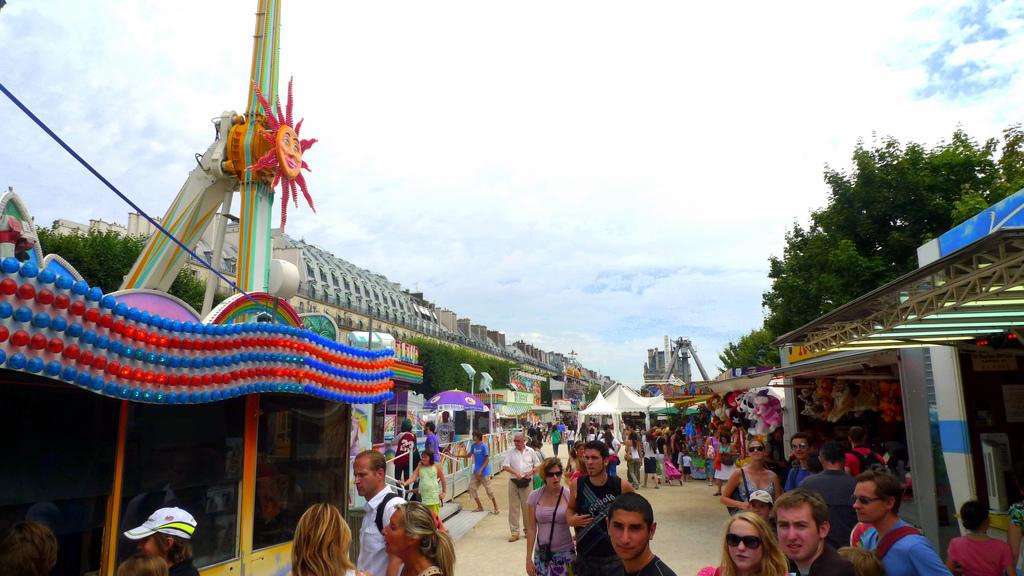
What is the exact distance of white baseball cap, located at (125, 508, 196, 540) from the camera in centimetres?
330

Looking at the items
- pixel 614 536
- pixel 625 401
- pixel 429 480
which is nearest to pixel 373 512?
pixel 614 536

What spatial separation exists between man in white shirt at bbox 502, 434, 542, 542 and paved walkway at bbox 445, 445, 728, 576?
0.37m

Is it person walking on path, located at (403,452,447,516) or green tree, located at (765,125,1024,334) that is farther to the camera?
green tree, located at (765,125,1024,334)

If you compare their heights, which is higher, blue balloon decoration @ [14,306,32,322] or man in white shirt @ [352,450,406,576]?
blue balloon decoration @ [14,306,32,322]

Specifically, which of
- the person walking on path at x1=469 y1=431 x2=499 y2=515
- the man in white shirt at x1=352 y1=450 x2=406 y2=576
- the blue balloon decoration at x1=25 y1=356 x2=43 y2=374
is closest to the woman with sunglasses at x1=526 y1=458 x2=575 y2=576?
the man in white shirt at x1=352 y1=450 x2=406 y2=576

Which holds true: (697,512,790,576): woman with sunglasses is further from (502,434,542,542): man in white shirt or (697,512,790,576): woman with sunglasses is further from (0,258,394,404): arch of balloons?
(502,434,542,542): man in white shirt

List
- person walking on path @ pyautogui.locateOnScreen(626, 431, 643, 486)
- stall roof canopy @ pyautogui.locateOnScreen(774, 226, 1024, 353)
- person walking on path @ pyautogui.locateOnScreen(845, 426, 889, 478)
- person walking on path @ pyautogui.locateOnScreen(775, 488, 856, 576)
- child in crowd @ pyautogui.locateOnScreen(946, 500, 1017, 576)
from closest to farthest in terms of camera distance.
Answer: person walking on path @ pyautogui.locateOnScreen(775, 488, 856, 576), child in crowd @ pyautogui.locateOnScreen(946, 500, 1017, 576), stall roof canopy @ pyautogui.locateOnScreen(774, 226, 1024, 353), person walking on path @ pyautogui.locateOnScreen(845, 426, 889, 478), person walking on path @ pyautogui.locateOnScreen(626, 431, 643, 486)

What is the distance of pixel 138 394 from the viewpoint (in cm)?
434

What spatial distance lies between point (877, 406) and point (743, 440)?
574 cm

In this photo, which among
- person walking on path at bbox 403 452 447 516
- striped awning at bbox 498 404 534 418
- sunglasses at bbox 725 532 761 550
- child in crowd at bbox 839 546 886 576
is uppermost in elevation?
striped awning at bbox 498 404 534 418

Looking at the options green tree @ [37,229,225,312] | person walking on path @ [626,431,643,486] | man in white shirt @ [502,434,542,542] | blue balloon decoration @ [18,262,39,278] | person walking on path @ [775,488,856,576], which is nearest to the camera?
person walking on path @ [775,488,856,576]

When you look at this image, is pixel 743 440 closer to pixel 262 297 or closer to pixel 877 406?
pixel 877 406

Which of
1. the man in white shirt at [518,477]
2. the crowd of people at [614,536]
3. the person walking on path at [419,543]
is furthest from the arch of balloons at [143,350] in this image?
the man in white shirt at [518,477]

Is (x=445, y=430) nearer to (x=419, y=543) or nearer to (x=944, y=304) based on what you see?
(x=944, y=304)
